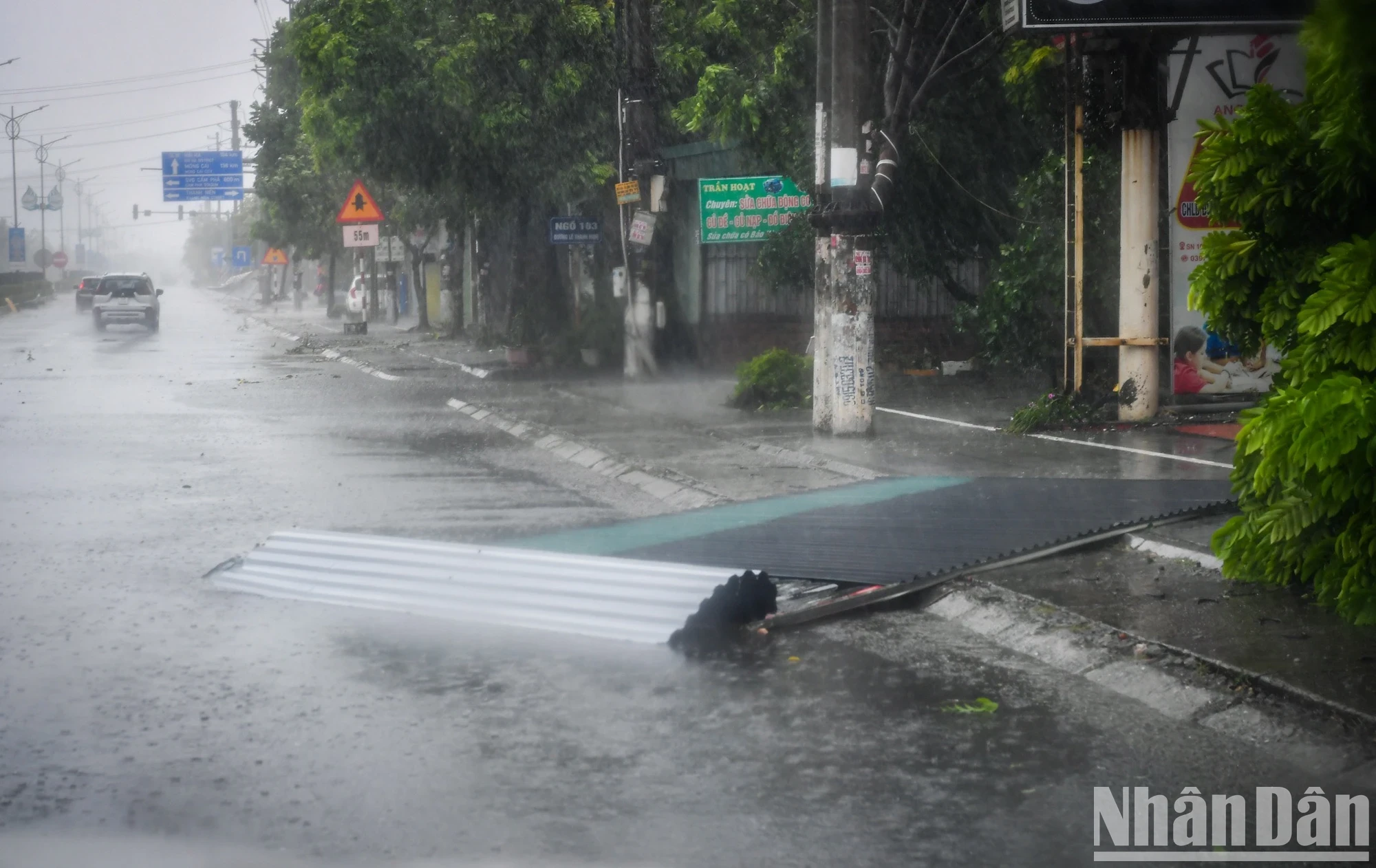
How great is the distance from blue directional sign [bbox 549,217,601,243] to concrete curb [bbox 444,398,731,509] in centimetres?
647

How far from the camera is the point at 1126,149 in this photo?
1469 cm

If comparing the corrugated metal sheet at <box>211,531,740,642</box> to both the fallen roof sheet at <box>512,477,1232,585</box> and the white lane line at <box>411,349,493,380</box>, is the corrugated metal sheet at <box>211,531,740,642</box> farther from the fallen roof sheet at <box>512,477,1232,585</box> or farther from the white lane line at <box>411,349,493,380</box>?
the white lane line at <box>411,349,493,380</box>

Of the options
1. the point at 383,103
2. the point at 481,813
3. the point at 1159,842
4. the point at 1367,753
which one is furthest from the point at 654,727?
the point at 383,103

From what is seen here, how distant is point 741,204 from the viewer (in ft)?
69.6

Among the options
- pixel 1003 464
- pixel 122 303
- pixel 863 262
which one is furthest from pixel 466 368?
pixel 122 303

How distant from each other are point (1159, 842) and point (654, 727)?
1868 mm

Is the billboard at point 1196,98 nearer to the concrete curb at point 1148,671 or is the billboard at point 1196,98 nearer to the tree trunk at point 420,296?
the concrete curb at point 1148,671

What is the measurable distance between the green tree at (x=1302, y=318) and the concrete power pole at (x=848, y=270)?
643cm

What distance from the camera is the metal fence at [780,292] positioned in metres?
23.3

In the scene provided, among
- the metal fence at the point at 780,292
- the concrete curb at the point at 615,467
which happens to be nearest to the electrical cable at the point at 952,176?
the metal fence at the point at 780,292

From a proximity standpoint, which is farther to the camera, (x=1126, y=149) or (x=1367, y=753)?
(x=1126, y=149)

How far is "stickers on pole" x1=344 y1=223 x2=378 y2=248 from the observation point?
3391cm

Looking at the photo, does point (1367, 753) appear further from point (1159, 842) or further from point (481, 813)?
point (481, 813)

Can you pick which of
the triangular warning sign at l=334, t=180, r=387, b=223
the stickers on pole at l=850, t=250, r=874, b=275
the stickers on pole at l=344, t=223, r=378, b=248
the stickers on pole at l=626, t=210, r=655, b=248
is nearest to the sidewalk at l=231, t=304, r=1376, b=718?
the stickers on pole at l=850, t=250, r=874, b=275
